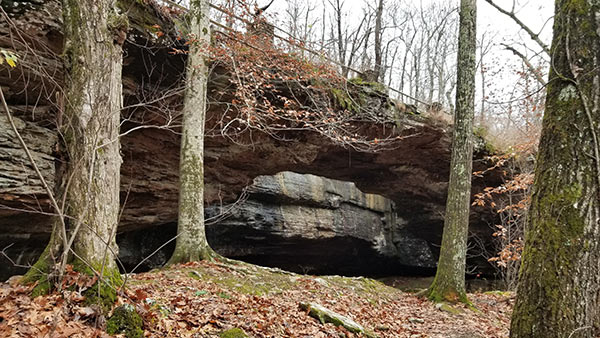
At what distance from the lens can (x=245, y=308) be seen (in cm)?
424

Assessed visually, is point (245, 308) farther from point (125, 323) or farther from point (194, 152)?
point (194, 152)

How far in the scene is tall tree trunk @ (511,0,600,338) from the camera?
2.88 m

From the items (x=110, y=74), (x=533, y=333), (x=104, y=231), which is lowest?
(x=533, y=333)

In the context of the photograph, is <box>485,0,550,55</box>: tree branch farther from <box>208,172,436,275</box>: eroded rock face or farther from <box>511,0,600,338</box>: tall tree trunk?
<box>208,172,436,275</box>: eroded rock face

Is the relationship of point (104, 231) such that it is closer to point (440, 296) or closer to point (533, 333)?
point (533, 333)

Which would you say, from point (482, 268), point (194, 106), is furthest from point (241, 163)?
point (482, 268)

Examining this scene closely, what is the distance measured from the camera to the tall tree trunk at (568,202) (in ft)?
9.45

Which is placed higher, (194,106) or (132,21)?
(132,21)

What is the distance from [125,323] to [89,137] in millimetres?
1700

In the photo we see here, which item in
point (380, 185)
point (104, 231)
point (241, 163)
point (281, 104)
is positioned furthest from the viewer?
point (380, 185)

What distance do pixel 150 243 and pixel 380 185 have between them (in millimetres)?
9729

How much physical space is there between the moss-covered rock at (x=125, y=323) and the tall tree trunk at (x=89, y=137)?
1.26 feet

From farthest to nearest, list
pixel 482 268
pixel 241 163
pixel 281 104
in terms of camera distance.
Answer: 1. pixel 482 268
2. pixel 241 163
3. pixel 281 104

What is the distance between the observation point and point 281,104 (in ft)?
33.0
